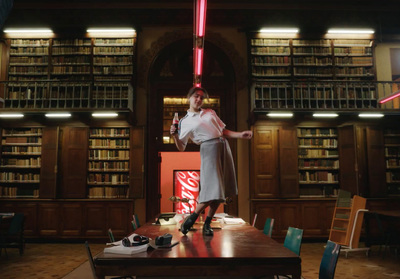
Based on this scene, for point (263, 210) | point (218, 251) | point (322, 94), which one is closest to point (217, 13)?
point (322, 94)

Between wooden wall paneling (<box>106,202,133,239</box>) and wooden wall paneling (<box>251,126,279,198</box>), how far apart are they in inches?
105

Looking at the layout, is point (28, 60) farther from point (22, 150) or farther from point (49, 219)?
point (49, 219)

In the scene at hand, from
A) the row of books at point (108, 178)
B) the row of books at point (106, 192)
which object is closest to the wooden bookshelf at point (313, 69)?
the row of books at point (108, 178)

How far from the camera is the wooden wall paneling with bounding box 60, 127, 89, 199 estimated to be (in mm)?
6945

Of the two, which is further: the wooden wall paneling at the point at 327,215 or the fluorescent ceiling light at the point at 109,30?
the fluorescent ceiling light at the point at 109,30

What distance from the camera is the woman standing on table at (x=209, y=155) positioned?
1.96m

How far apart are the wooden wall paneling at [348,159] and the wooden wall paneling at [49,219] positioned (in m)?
6.08

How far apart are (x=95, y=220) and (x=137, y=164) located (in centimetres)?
144

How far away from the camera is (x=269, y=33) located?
298 inches

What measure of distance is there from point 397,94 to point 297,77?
208 centimetres

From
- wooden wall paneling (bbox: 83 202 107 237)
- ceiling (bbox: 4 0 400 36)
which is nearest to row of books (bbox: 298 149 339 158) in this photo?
ceiling (bbox: 4 0 400 36)

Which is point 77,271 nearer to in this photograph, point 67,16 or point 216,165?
point 216,165

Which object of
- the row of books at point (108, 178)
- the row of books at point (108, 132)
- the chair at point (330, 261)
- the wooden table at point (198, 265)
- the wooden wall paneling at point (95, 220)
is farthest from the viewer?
the row of books at point (108, 132)

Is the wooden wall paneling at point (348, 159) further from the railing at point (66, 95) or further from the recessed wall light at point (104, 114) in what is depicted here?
the recessed wall light at point (104, 114)
